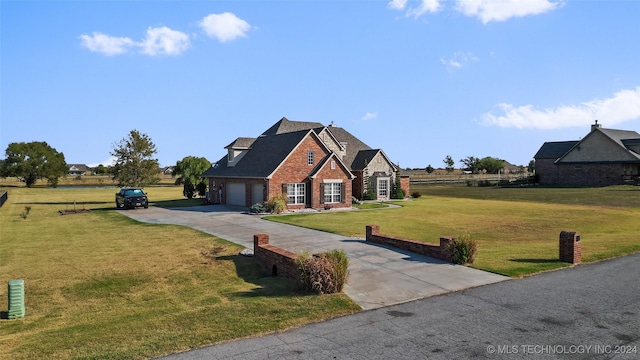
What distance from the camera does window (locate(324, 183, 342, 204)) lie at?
37.3m

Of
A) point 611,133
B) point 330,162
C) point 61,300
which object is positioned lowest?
point 61,300

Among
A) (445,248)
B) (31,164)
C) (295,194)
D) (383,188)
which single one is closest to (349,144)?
(383,188)

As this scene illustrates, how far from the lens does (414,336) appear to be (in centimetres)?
820

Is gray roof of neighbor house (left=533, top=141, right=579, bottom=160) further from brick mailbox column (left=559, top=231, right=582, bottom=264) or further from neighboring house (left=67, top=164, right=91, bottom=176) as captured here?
neighboring house (left=67, top=164, right=91, bottom=176)

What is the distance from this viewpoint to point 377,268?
14.0 m

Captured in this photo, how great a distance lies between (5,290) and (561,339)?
49.0 feet

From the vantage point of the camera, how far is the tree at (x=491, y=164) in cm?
13412

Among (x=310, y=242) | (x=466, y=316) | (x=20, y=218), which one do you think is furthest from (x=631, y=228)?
(x=20, y=218)

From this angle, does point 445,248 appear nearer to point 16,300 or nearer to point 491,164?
point 16,300

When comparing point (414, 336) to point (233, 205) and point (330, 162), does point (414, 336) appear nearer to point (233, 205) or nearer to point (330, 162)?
point (330, 162)

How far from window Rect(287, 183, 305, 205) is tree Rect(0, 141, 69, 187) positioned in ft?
266

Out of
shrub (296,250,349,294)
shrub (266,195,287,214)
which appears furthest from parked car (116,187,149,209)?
shrub (296,250,349,294)

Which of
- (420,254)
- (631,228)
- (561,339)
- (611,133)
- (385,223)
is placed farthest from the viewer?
(611,133)

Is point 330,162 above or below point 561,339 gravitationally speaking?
above
